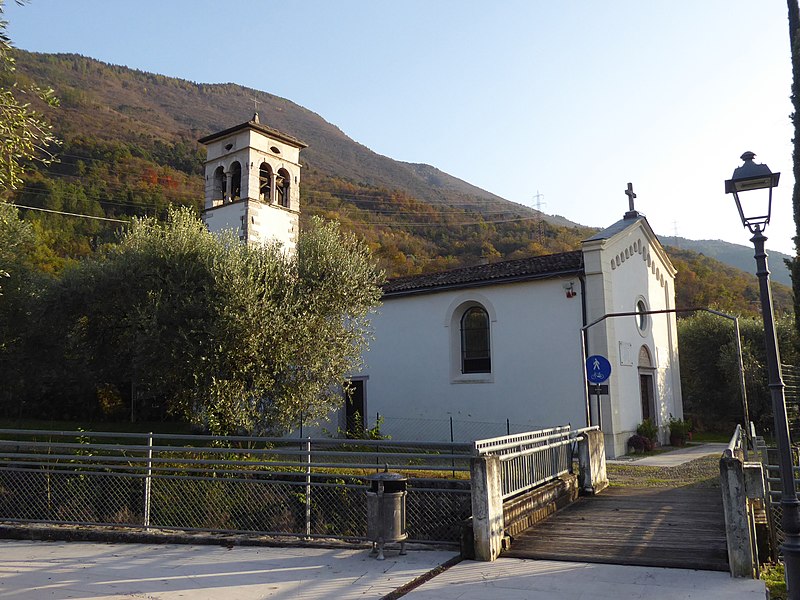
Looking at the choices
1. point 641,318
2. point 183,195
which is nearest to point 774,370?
Result: point 641,318

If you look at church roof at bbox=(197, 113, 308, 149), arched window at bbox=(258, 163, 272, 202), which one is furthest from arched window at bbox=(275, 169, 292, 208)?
church roof at bbox=(197, 113, 308, 149)

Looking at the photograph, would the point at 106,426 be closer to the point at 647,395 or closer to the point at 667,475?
the point at 667,475

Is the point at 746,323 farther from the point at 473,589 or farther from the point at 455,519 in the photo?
the point at 473,589

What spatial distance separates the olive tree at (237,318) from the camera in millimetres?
14242

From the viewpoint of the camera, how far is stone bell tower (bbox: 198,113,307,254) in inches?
889

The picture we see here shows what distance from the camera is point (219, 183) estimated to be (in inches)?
960

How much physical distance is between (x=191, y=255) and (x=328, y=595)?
1212 cm

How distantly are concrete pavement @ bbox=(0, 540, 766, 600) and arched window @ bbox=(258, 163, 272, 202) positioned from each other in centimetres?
1800

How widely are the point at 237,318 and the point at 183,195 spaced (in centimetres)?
5079

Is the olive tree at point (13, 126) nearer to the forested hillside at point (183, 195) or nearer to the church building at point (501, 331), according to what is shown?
the church building at point (501, 331)

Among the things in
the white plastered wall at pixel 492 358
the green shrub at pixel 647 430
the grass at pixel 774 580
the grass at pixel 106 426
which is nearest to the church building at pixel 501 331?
the white plastered wall at pixel 492 358

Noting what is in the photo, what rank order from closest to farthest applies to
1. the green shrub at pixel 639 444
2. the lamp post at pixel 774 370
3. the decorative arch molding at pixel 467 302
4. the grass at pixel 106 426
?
the lamp post at pixel 774 370, the green shrub at pixel 639 444, the decorative arch molding at pixel 467 302, the grass at pixel 106 426

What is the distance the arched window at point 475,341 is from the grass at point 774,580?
1388cm

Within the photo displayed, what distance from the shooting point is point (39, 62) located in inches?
4358
